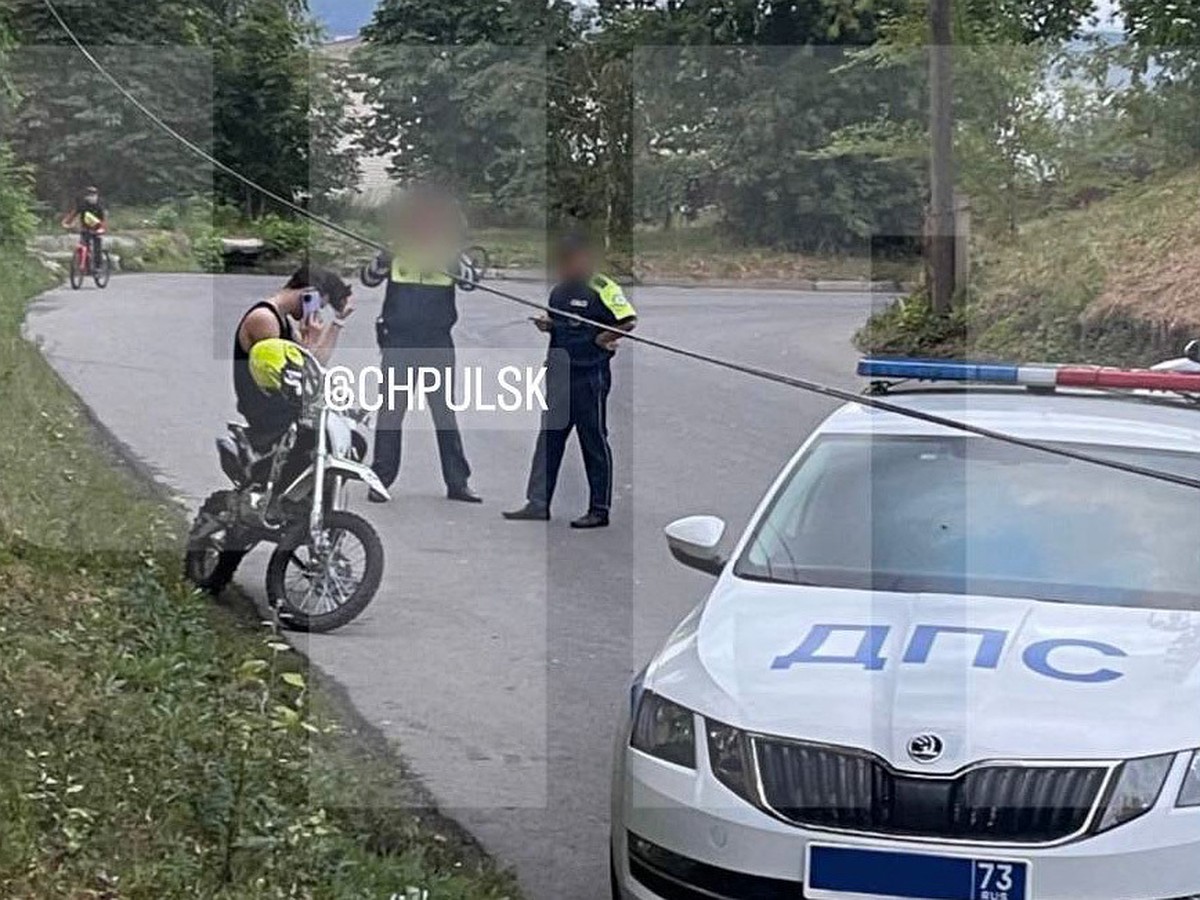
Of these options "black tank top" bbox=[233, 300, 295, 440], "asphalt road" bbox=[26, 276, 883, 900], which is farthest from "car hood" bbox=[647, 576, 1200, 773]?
"black tank top" bbox=[233, 300, 295, 440]

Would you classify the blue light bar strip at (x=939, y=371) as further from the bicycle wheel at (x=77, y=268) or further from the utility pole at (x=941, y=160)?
the utility pole at (x=941, y=160)

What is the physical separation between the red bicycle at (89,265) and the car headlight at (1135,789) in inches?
289

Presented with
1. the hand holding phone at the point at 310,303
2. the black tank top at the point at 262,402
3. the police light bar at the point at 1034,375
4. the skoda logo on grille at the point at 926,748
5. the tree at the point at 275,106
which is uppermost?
the tree at the point at 275,106

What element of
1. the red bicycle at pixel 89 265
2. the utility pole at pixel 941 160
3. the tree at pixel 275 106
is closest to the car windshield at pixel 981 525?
the tree at pixel 275 106

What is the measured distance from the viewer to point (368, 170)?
673cm

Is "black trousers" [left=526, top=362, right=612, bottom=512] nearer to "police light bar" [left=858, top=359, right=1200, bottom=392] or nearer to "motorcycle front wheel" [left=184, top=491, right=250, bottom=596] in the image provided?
"motorcycle front wheel" [left=184, top=491, right=250, bottom=596]

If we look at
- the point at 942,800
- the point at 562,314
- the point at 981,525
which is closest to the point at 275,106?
the point at 562,314

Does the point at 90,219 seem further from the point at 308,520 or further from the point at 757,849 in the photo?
the point at 757,849

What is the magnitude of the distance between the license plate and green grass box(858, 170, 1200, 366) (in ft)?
31.0

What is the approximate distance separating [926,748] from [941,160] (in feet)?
35.7

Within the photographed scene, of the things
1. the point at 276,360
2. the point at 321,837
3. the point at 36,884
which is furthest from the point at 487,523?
the point at 36,884

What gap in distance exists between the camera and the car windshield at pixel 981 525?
4.45m

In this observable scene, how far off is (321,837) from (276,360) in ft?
8.02

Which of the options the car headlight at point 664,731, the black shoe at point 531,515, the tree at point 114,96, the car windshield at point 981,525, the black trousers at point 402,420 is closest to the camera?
the car headlight at point 664,731
